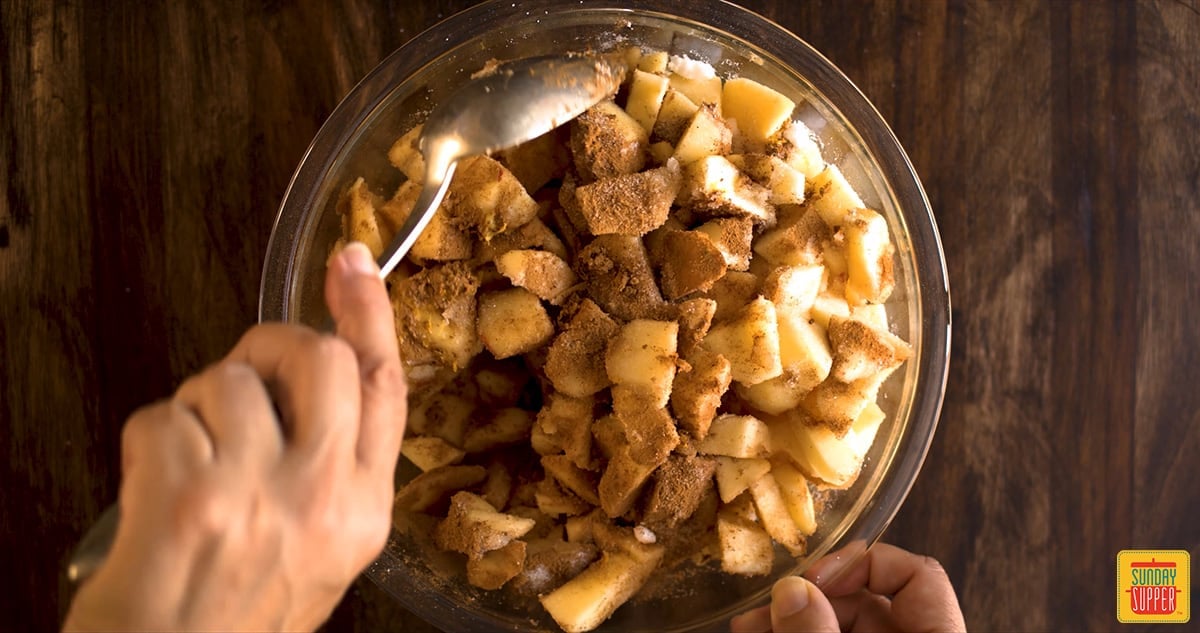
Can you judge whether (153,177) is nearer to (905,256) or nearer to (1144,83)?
(905,256)

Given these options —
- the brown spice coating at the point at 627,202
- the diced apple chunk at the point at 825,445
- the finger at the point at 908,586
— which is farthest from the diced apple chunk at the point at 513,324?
the finger at the point at 908,586

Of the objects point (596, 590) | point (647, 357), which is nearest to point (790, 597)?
point (596, 590)

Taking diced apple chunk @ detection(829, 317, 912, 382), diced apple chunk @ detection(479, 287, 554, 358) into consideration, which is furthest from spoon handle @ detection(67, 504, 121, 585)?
diced apple chunk @ detection(829, 317, 912, 382)

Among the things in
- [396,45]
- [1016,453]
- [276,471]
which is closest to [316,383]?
[276,471]

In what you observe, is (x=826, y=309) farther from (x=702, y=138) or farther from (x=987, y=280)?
(x=987, y=280)

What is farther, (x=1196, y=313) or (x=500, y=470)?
(x=1196, y=313)

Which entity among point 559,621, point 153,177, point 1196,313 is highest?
point 153,177

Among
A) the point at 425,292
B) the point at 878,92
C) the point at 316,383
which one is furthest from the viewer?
the point at 878,92
